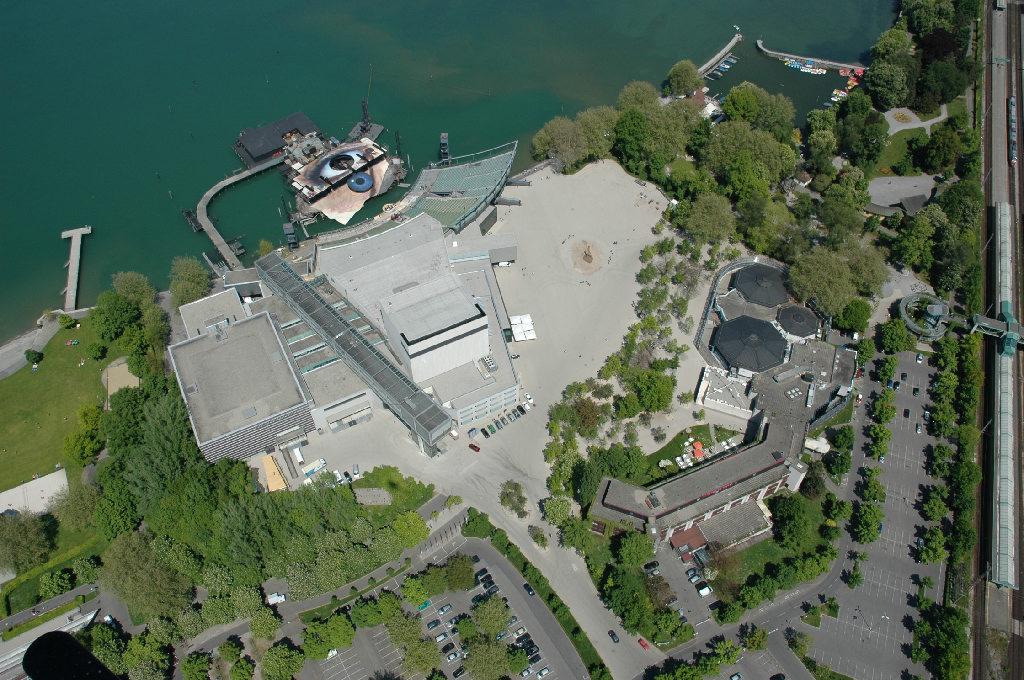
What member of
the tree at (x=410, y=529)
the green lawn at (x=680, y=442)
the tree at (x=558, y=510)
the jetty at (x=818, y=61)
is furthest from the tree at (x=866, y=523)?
the jetty at (x=818, y=61)

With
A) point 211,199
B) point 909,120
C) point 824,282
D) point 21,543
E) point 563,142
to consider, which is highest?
point 909,120

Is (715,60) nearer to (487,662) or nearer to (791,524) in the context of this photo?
Answer: (791,524)

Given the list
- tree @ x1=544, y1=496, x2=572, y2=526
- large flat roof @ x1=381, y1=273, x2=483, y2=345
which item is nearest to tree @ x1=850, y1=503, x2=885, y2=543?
tree @ x1=544, y1=496, x2=572, y2=526

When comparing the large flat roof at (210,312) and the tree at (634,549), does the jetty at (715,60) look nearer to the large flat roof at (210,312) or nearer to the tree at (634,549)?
the large flat roof at (210,312)

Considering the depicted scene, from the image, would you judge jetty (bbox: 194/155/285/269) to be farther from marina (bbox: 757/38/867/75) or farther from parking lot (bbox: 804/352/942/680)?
marina (bbox: 757/38/867/75)

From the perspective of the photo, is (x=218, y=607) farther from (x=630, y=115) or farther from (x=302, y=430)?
(x=630, y=115)

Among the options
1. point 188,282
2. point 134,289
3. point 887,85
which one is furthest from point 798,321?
point 134,289
